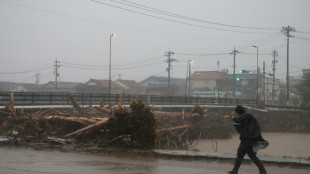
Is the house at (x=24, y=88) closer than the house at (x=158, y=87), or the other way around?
the house at (x=24, y=88)

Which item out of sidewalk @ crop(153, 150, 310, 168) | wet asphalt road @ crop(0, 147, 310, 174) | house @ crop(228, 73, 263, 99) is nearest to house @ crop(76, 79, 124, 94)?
house @ crop(228, 73, 263, 99)

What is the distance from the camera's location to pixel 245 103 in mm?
48344

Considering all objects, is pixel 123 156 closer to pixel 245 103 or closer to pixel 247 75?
pixel 245 103

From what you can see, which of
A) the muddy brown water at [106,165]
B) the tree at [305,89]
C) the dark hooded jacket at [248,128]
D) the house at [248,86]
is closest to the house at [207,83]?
the house at [248,86]

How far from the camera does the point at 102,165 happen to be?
8.02 metres

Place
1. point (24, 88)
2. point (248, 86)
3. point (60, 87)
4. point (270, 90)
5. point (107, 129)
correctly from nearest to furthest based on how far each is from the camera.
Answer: point (107, 129), point (60, 87), point (248, 86), point (24, 88), point (270, 90)

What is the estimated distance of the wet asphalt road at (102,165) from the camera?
737 centimetres

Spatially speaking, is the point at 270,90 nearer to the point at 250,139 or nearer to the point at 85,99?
the point at 85,99

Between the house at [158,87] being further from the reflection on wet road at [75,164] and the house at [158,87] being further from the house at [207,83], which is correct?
the reflection on wet road at [75,164]

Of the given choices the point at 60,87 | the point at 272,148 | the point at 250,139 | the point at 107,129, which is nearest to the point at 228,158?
the point at 250,139

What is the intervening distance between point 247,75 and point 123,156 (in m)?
74.9

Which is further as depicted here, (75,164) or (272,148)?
(272,148)

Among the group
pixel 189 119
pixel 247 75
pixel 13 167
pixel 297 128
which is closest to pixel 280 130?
pixel 297 128

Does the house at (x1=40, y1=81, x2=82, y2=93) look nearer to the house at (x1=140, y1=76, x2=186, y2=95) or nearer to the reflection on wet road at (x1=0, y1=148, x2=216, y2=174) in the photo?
the house at (x1=140, y1=76, x2=186, y2=95)
